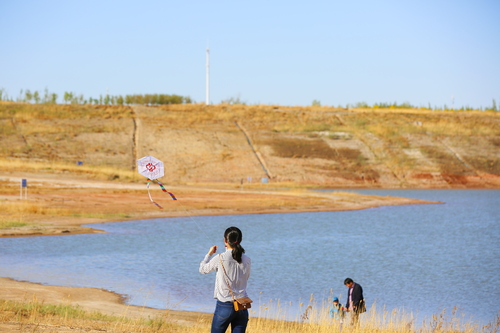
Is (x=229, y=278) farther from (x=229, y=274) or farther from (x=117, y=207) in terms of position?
(x=117, y=207)

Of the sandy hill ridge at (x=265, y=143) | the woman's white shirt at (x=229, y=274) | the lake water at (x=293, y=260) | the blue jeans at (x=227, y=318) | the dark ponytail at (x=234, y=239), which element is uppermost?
the sandy hill ridge at (x=265, y=143)

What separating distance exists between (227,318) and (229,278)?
1.76 ft

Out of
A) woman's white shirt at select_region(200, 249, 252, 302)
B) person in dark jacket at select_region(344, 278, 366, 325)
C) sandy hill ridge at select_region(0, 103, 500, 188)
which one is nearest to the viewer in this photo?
woman's white shirt at select_region(200, 249, 252, 302)

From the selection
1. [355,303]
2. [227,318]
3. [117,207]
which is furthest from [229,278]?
[117,207]

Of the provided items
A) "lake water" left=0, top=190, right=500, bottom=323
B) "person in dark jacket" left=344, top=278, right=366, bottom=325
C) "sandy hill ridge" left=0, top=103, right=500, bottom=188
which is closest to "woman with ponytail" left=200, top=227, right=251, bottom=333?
"lake water" left=0, top=190, right=500, bottom=323

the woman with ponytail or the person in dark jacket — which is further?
the person in dark jacket

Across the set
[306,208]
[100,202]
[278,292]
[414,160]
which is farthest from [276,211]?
[414,160]

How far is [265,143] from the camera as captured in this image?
291 ft

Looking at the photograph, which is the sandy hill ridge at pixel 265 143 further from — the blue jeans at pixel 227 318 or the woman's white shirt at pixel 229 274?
the blue jeans at pixel 227 318

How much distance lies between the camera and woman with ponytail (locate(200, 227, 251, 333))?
9.30 metres

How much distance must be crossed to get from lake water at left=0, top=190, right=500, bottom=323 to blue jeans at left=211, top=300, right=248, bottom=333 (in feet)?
13.7

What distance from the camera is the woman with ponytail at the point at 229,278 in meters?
9.30

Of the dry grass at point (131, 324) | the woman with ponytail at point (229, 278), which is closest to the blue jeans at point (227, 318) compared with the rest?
the woman with ponytail at point (229, 278)

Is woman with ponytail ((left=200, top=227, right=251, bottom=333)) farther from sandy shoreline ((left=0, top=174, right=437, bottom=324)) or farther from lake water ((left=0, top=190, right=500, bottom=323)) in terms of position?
sandy shoreline ((left=0, top=174, right=437, bottom=324))
